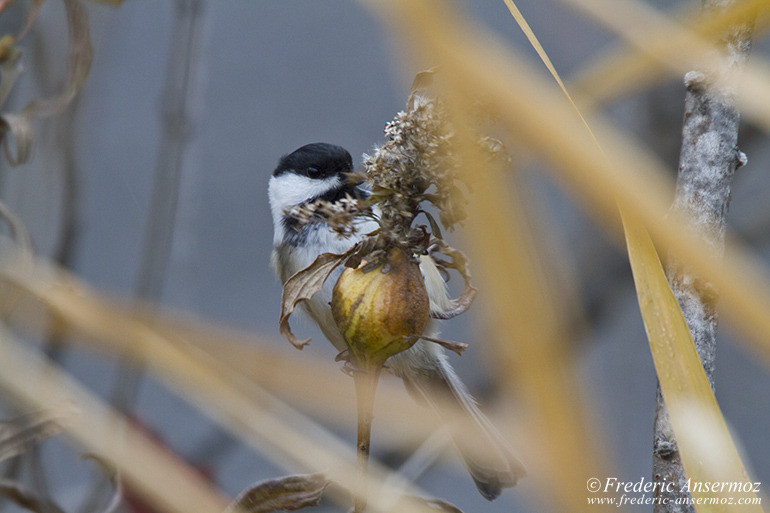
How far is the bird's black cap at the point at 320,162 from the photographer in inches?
38.9

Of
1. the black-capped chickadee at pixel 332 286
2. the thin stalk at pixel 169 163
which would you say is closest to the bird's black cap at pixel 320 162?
the black-capped chickadee at pixel 332 286

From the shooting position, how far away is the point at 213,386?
1.76ft

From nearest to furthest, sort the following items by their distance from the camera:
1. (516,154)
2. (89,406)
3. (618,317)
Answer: (516,154) < (89,406) < (618,317)

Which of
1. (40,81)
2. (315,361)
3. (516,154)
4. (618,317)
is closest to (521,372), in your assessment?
(516,154)

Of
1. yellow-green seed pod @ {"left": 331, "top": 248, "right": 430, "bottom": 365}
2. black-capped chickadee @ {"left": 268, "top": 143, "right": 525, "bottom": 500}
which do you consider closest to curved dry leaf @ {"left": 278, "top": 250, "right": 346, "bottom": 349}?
yellow-green seed pod @ {"left": 331, "top": 248, "right": 430, "bottom": 365}

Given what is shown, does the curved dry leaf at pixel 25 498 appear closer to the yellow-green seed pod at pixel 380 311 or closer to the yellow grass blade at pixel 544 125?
the yellow-green seed pod at pixel 380 311

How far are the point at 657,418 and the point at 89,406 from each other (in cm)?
31

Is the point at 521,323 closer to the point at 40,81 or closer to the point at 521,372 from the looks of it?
the point at 521,372

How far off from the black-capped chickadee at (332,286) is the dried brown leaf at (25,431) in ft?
1.47

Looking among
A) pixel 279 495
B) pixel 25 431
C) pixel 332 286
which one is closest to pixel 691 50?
pixel 279 495

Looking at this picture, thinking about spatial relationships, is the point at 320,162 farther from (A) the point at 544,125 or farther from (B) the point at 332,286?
(A) the point at 544,125

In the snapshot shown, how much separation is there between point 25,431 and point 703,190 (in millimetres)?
381

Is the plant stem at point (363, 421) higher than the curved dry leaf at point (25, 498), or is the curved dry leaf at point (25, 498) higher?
the plant stem at point (363, 421)

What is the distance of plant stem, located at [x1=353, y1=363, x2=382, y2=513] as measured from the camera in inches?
12.3
